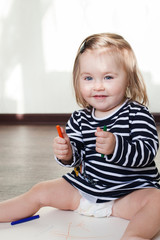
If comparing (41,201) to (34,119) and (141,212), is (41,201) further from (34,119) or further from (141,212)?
(34,119)

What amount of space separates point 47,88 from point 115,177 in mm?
2074

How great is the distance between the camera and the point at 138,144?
34.7 inches

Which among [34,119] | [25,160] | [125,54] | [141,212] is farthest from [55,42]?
[141,212]

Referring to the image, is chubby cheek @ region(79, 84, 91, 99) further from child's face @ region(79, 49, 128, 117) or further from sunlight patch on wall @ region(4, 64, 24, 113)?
sunlight patch on wall @ region(4, 64, 24, 113)

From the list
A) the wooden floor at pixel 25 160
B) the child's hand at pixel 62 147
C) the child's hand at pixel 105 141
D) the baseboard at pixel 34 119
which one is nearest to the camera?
the child's hand at pixel 105 141

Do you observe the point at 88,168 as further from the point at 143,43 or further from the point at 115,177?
the point at 143,43

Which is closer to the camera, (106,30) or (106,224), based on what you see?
(106,224)

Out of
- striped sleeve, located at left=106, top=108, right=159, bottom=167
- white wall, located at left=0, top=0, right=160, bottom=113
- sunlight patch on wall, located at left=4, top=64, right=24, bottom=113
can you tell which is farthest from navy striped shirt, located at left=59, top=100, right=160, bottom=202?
sunlight patch on wall, located at left=4, top=64, right=24, bottom=113

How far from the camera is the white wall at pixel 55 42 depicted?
108 inches

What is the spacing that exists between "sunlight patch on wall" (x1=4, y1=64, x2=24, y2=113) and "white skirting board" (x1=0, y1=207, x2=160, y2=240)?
2.07 m

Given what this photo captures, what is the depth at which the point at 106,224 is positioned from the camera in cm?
93

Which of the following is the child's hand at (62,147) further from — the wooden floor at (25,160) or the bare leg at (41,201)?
the wooden floor at (25,160)

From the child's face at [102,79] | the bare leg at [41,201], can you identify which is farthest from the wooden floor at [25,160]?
the child's face at [102,79]

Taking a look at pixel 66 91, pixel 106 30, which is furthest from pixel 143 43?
pixel 66 91
